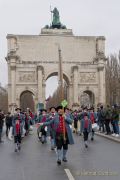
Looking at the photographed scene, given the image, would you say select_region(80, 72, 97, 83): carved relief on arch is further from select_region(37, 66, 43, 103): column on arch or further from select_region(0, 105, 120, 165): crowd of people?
select_region(0, 105, 120, 165): crowd of people

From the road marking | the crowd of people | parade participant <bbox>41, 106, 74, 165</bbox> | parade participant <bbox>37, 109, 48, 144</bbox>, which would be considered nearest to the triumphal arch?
the crowd of people

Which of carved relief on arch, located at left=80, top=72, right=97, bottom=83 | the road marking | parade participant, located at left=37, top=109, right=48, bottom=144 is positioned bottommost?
the road marking

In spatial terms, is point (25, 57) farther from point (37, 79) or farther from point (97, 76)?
point (97, 76)

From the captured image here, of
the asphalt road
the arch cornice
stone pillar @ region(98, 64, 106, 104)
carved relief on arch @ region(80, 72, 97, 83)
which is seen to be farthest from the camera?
Result: carved relief on arch @ region(80, 72, 97, 83)

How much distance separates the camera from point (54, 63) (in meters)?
72.8

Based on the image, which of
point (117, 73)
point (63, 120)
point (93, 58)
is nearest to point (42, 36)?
point (93, 58)

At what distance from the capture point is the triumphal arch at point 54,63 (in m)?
72.2

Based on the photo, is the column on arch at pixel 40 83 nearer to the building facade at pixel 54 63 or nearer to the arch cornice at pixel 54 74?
the building facade at pixel 54 63

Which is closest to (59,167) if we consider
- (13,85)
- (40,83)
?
(40,83)

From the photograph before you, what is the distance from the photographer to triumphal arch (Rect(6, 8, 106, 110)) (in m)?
72.2

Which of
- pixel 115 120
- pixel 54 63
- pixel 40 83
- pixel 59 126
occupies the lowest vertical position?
pixel 59 126

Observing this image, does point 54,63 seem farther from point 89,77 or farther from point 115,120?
point 115,120

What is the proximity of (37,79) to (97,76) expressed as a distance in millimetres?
8782

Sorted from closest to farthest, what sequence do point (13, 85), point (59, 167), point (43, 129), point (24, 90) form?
point (59, 167) → point (43, 129) → point (13, 85) → point (24, 90)
